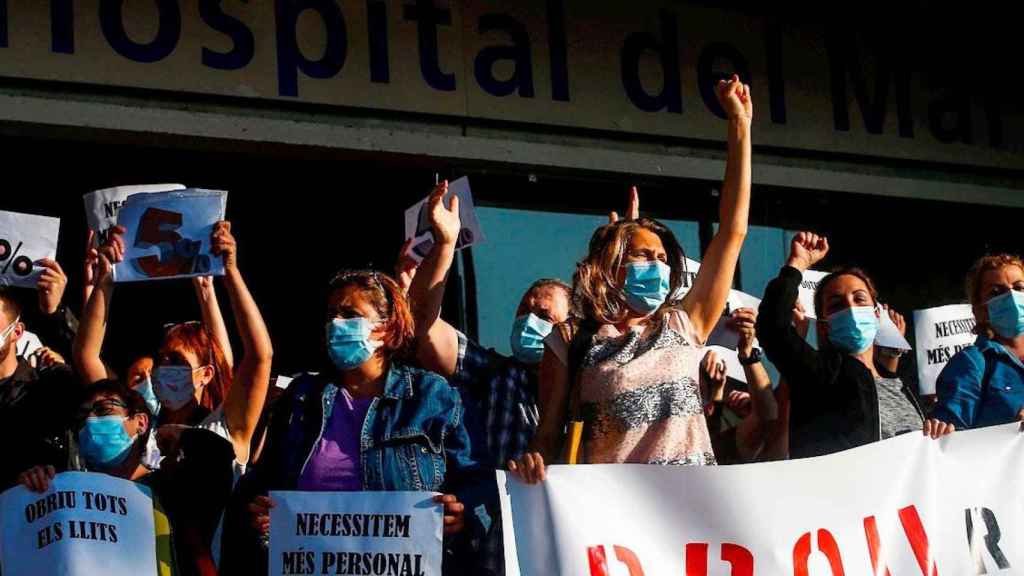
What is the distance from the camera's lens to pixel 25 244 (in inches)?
245

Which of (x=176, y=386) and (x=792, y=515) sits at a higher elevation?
(x=176, y=386)

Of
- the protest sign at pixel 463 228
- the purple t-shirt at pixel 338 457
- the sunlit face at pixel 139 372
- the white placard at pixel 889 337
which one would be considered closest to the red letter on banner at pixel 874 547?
the white placard at pixel 889 337

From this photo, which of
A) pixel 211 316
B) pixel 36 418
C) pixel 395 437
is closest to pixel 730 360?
pixel 211 316

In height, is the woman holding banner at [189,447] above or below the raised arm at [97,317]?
below

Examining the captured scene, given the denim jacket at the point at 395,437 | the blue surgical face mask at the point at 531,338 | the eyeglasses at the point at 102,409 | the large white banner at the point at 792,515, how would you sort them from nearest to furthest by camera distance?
1. the large white banner at the point at 792,515
2. the denim jacket at the point at 395,437
3. the eyeglasses at the point at 102,409
4. the blue surgical face mask at the point at 531,338

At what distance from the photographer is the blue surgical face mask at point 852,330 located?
5.20 metres

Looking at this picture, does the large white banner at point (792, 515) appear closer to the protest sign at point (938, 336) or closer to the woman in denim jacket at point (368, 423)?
the woman in denim jacket at point (368, 423)

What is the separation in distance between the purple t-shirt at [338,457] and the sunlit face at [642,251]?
2.69 feet

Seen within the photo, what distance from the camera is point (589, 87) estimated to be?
809 cm

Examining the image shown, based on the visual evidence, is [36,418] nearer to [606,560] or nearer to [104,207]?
[104,207]

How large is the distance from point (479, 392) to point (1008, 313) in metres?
1.72

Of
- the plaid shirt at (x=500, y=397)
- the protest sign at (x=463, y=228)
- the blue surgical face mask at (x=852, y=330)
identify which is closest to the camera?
the plaid shirt at (x=500, y=397)

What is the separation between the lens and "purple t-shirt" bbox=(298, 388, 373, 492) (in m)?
4.52

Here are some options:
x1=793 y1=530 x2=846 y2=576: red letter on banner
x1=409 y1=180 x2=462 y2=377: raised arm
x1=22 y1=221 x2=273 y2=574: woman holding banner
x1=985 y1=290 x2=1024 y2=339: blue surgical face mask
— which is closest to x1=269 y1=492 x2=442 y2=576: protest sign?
x1=22 y1=221 x2=273 y2=574: woman holding banner
